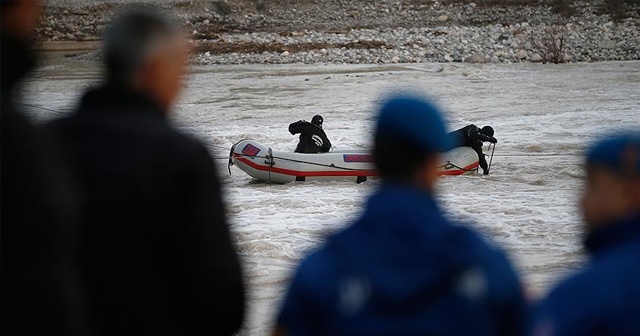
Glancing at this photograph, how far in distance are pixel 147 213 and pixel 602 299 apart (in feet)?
3.45

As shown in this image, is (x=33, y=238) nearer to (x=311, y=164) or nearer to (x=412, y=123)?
(x=412, y=123)

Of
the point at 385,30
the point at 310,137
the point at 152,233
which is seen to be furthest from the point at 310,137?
the point at 385,30

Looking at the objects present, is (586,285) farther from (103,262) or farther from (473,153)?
(473,153)

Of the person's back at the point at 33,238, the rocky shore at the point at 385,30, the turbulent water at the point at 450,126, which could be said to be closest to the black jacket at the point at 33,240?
the person's back at the point at 33,238

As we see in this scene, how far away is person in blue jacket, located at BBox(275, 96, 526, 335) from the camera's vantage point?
217 cm

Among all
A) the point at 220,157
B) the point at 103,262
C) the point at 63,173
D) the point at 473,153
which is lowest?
the point at 220,157

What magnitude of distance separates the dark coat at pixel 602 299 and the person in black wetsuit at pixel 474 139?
401 inches

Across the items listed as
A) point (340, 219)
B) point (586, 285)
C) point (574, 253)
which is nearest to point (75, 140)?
point (586, 285)

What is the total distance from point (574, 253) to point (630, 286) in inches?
244

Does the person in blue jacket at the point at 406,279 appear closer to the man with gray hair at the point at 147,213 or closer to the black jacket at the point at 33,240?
the man with gray hair at the point at 147,213

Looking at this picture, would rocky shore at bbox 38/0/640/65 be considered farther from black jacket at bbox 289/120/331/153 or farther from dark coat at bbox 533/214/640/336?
dark coat at bbox 533/214/640/336

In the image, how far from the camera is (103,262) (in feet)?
8.50

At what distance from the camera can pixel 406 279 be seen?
2.16 meters

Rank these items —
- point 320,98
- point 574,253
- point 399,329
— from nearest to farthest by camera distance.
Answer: point 399,329 < point 574,253 < point 320,98
